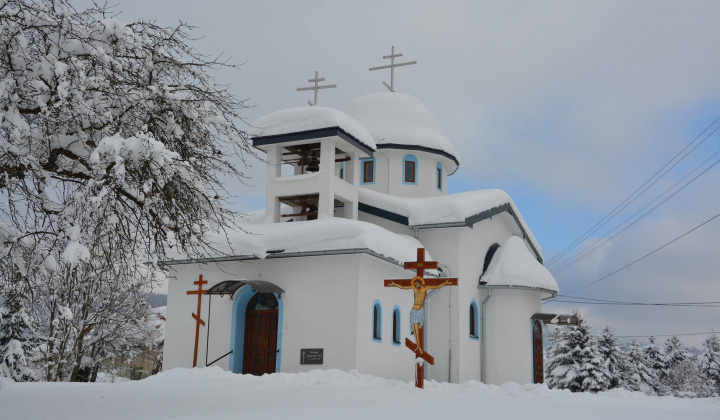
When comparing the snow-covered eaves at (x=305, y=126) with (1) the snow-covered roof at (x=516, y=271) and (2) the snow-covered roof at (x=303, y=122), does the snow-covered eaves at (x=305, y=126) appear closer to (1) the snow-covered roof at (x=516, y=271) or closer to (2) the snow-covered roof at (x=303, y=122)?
(2) the snow-covered roof at (x=303, y=122)

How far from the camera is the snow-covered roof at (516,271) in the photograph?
790 inches

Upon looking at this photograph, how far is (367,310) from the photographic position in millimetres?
16031

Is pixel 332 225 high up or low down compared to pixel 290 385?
up

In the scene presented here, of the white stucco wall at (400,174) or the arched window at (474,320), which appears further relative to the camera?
the white stucco wall at (400,174)

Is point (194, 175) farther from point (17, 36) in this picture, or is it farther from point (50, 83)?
point (17, 36)

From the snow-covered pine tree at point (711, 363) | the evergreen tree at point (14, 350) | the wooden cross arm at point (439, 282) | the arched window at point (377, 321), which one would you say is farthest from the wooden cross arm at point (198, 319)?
the snow-covered pine tree at point (711, 363)

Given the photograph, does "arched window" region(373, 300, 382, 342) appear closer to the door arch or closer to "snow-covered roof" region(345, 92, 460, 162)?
the door arch

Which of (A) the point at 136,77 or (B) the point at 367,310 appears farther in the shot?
(B) the point at 367,310

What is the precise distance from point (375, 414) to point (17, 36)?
19.5 ft

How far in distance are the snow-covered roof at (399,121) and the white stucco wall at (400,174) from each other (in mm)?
409

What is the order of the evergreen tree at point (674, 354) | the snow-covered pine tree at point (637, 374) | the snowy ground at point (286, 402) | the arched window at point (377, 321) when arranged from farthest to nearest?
1. the evergreen tree at point (674, 354)
2. the snow-covered pine tree at point (637, 374)
3. the arched window at point (377, 321)
4. the snowy ground at point (286, 402)

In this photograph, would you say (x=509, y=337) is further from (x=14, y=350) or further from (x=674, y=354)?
(x=674, y=354)

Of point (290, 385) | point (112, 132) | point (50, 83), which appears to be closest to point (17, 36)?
point (50, 83)

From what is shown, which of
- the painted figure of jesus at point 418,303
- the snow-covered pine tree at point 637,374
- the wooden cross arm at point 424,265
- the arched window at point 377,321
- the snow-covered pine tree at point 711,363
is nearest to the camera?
the painted figure of jesus at point 418,303
